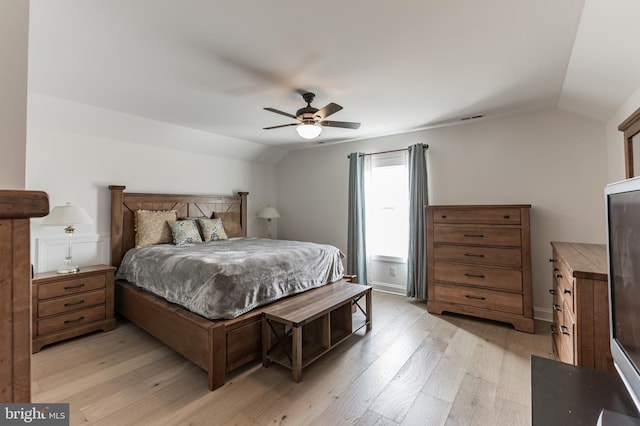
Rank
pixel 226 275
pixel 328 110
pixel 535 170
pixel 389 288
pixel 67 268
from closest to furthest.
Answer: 1. pixel 226 275
2. pixel 328 110
3. pixel 67 268
4. pixel 535 170
5. pixel 389 288

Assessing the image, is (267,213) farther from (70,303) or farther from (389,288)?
(70,303)

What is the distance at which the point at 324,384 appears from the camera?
2123 mm

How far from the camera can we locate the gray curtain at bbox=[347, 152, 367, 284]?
14.7ft

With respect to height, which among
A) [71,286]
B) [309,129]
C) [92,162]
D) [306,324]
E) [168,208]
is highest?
[309,129]

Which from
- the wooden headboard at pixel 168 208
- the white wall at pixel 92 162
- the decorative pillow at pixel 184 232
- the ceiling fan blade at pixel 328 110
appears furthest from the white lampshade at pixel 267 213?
the ceiling fan blade at pixel 328 110

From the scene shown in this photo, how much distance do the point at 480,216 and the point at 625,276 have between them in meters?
2.34

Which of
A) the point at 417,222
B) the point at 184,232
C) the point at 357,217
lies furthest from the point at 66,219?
the point at 417,222

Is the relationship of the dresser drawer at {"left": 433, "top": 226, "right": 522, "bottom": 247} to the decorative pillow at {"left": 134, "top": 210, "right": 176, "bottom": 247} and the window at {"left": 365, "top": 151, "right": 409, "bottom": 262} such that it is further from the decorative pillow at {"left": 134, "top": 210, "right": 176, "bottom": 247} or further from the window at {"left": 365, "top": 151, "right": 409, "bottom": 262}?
the decorative pillow at {"left": 134, "top": 210, "right": 176, "bottom": 247}

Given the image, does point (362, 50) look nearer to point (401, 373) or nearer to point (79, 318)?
point (401, 373)

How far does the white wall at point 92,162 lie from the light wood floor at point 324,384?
1.17 m

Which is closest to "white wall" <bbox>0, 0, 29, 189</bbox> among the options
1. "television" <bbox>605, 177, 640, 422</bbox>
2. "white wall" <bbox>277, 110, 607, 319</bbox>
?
"television" <bbox>605, 177, 640, 422</bbox>

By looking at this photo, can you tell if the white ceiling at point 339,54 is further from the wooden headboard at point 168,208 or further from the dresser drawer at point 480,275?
the dresser drawer at point 480,275

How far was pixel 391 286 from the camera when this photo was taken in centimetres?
437

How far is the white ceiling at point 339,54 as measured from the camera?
1620 millimetres
